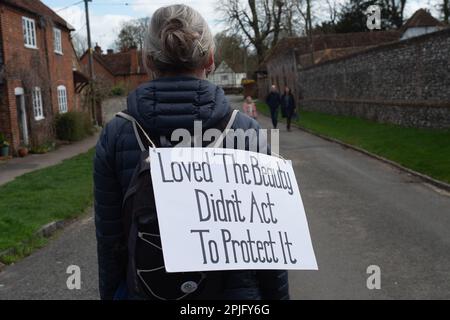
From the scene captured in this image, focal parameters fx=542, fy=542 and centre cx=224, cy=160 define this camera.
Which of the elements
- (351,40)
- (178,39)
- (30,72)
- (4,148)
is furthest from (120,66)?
(178,39)

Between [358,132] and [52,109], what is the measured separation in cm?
1274

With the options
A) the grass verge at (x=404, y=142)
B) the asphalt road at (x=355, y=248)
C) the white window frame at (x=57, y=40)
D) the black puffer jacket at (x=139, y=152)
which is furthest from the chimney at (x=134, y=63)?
the black puffer jacket at (x=139, y=152)

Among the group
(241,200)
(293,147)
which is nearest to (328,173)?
(293,147)

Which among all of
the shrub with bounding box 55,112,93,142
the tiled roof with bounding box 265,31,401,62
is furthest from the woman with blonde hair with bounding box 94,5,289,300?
the tiled roof with bounding box 265,31,401,62

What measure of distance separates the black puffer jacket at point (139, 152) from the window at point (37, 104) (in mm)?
19954

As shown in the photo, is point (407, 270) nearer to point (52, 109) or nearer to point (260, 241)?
point (260, 241)

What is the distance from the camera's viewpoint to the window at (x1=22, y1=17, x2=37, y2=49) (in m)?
20.4

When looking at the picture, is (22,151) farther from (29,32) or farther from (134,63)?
(134,63)

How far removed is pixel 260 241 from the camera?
1957 millimetres

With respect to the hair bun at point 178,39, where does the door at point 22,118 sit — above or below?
below

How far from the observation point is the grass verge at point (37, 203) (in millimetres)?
6988

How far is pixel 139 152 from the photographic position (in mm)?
1993

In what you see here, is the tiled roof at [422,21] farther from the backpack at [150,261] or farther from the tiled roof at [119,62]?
the backpack at [150,261]
